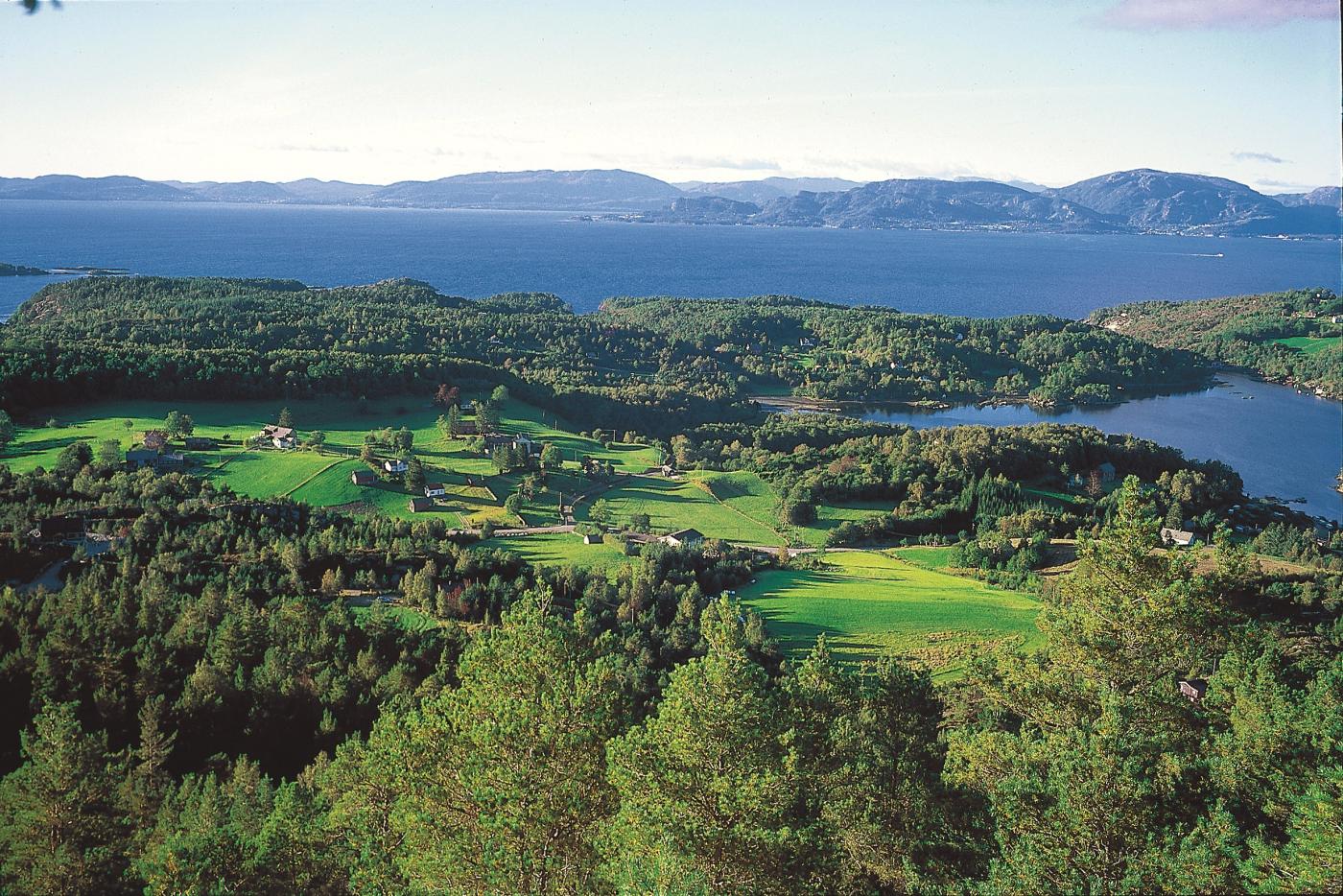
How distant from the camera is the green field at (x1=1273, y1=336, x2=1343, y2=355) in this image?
108 metres

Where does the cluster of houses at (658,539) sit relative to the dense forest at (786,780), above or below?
below

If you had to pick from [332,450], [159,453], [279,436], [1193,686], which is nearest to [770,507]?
[332,450]

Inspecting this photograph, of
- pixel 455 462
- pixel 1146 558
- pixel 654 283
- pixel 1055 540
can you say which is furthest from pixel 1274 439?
pixel 654 283

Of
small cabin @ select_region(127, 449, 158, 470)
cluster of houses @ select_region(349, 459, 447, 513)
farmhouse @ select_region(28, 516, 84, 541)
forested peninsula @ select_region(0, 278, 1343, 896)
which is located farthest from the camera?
cluster of houses @ select_region(349, 459, 447, 513)

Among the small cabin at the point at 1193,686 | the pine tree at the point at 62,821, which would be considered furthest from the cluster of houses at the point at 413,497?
the small cabin at the point at 1193,686

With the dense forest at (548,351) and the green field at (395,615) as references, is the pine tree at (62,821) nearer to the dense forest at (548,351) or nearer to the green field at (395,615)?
the green field at (395,615)

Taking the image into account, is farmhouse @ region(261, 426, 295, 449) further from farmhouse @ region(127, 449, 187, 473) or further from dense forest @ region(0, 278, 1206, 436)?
dense forest @ region(0, 278, 1206, 436)

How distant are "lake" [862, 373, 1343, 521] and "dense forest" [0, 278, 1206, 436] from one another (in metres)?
4.62

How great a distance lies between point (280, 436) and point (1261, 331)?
111m

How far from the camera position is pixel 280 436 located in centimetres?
5600

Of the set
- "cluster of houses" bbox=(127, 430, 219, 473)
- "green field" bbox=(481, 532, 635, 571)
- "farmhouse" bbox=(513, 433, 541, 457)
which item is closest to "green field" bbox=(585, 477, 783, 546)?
"green field" bbox=(481, 532, 635, 571)

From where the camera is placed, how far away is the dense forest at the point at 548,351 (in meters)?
64.1

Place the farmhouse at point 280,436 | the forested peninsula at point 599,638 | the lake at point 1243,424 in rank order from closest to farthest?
the forested peninsula at point 599,638 < the farmhouse at point 280,436 < the lake at point 1243,424

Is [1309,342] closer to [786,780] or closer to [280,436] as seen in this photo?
[280,436]
